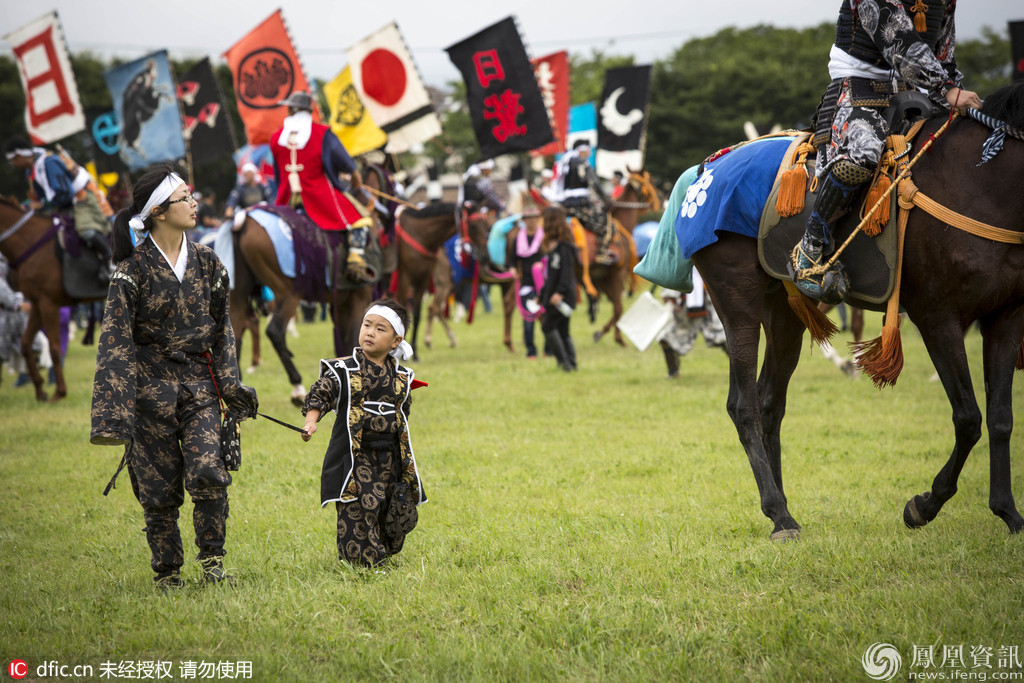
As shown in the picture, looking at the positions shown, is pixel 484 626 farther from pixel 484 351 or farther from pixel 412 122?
pixel 484 351

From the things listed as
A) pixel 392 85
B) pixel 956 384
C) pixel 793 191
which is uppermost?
pixel 392 85

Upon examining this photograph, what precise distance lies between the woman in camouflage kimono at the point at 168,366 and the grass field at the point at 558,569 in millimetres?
370

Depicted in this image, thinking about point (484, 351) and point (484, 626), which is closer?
point (484, 626)

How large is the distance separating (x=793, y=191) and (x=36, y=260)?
9.25 metres

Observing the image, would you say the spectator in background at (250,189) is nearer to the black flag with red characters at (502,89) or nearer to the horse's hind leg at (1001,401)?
the black flag with red characters at (502,89)

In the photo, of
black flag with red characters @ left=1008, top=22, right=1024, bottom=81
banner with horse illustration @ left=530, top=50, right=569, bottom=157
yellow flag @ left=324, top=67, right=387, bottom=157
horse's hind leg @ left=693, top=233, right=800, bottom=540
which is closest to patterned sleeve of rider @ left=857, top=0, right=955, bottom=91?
horse's hind leg @ left=693, top=233, right=800, bottom=540

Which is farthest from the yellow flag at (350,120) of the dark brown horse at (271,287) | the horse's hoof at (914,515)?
the horse's hoof at (914,515)

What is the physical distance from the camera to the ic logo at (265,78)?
42.0 ft

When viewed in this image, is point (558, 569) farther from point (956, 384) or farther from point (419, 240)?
point (419, 240)

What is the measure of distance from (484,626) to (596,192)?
43.0 feet

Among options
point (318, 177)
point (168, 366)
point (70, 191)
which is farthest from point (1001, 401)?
point (70, 191)

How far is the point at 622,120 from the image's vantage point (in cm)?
2075

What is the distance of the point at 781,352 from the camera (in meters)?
5.72

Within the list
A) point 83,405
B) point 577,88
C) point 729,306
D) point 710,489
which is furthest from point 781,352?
point 577,88
